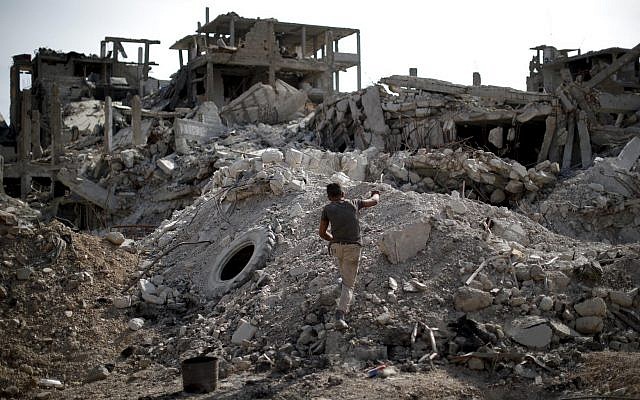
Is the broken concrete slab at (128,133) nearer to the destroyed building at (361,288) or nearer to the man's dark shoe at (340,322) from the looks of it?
the destroyed building at (361,288)

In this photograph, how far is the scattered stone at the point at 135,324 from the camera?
7.70 meters

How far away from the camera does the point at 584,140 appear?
14805 millimetres

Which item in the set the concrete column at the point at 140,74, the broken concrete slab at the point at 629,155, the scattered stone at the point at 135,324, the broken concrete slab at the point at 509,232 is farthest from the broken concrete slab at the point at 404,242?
the concrete column at the point at 140,74

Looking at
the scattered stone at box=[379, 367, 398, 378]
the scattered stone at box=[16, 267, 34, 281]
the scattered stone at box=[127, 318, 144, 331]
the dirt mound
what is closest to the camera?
the scattered stone at box=[379, 367, 398, 378]

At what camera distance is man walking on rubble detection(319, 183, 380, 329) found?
20.9 ft

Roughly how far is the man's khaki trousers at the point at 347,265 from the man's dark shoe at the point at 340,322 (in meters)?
0.04

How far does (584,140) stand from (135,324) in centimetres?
1019

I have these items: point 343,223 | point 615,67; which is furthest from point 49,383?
point 615,67

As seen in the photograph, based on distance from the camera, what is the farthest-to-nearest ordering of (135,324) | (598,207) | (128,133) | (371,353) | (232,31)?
(232,31) → (128,133) → (598,207) → (135,324) → (371,353)

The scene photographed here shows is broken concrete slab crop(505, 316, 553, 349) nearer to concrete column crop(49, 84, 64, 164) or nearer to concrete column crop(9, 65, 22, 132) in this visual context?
concrete column crop(49, 84, 64, 164)

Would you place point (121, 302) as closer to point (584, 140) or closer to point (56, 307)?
point (56, 307)

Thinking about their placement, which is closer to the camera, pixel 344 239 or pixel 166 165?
pixel 344 239

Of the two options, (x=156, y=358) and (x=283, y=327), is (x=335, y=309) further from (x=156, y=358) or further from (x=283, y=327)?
(x=156, y=358)

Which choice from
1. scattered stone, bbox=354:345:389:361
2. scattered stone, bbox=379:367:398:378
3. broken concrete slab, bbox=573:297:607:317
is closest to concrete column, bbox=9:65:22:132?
scattered stone, bbox=354:345:389:361
